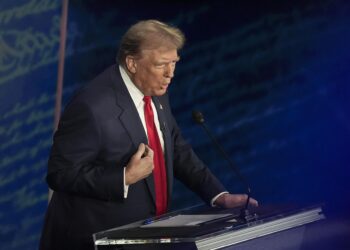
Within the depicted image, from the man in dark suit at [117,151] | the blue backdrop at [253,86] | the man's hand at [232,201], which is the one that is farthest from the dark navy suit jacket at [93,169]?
the blue backdrop at [253,86]

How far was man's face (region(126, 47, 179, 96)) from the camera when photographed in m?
2.89

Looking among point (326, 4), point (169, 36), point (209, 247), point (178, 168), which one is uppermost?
point (326, 4)

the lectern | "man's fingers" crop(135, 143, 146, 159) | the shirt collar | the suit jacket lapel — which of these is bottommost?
the lectern

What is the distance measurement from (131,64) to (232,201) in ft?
2.03

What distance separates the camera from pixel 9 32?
4.15 meters

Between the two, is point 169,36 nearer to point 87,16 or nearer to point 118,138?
point 118,138

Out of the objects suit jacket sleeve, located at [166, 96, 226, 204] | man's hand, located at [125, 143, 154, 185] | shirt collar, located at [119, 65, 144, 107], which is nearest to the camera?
man's hand, located at [125, 143, 154, 185]

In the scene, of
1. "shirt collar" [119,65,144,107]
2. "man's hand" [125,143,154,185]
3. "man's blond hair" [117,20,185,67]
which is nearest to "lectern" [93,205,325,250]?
"man's hand" [125,143,154,185]

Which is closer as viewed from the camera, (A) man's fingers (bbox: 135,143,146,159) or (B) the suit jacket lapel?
(A) man's fingers (bbox: 135,143,146,159)

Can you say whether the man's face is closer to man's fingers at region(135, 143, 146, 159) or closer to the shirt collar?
the shirt collar

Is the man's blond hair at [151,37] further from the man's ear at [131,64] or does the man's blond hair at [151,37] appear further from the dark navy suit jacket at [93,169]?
the dark navy suit jacket at [93,169]

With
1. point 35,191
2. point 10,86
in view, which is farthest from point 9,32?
point 35,191

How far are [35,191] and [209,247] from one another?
228 centimetres

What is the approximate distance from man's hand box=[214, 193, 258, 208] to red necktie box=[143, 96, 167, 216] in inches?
8.8
